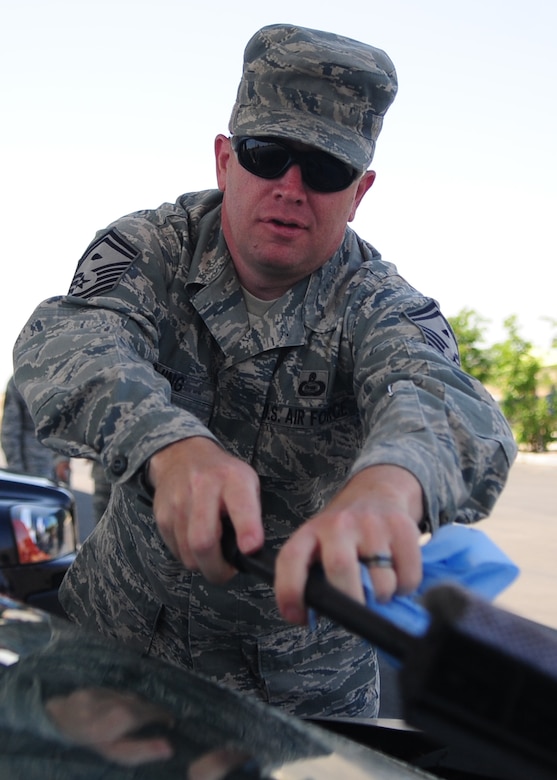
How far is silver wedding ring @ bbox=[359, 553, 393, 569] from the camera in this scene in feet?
3.21

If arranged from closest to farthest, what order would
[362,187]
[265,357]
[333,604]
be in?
[333,604], [265,357], [362,187]

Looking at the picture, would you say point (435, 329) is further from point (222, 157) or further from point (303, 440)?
point (222, 157)

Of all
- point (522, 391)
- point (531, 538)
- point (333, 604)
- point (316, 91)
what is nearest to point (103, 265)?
point (316, 91)

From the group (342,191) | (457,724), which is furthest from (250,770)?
(342,191)

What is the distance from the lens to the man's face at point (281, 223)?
190 centimetres

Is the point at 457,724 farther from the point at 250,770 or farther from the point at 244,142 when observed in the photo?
the point at 244,142

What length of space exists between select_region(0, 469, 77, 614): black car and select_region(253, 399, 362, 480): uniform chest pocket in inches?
58.2

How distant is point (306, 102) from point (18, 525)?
1.98 meters

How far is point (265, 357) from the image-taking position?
207cm

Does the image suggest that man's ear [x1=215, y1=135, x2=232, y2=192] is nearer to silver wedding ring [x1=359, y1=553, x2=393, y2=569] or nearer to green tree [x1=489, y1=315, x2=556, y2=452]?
silver wedding ring [x1=359, y1=553, x2=393, y2=569]

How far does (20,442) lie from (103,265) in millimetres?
4521

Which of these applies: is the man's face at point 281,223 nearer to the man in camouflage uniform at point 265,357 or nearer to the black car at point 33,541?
the man in camouflage uniform at point 265,357

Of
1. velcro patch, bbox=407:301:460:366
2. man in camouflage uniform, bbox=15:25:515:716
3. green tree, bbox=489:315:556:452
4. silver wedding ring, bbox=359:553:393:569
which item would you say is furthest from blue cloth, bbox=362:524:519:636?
green tree, bbox=489:315:556:452

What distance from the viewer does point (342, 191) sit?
6.40 feet
